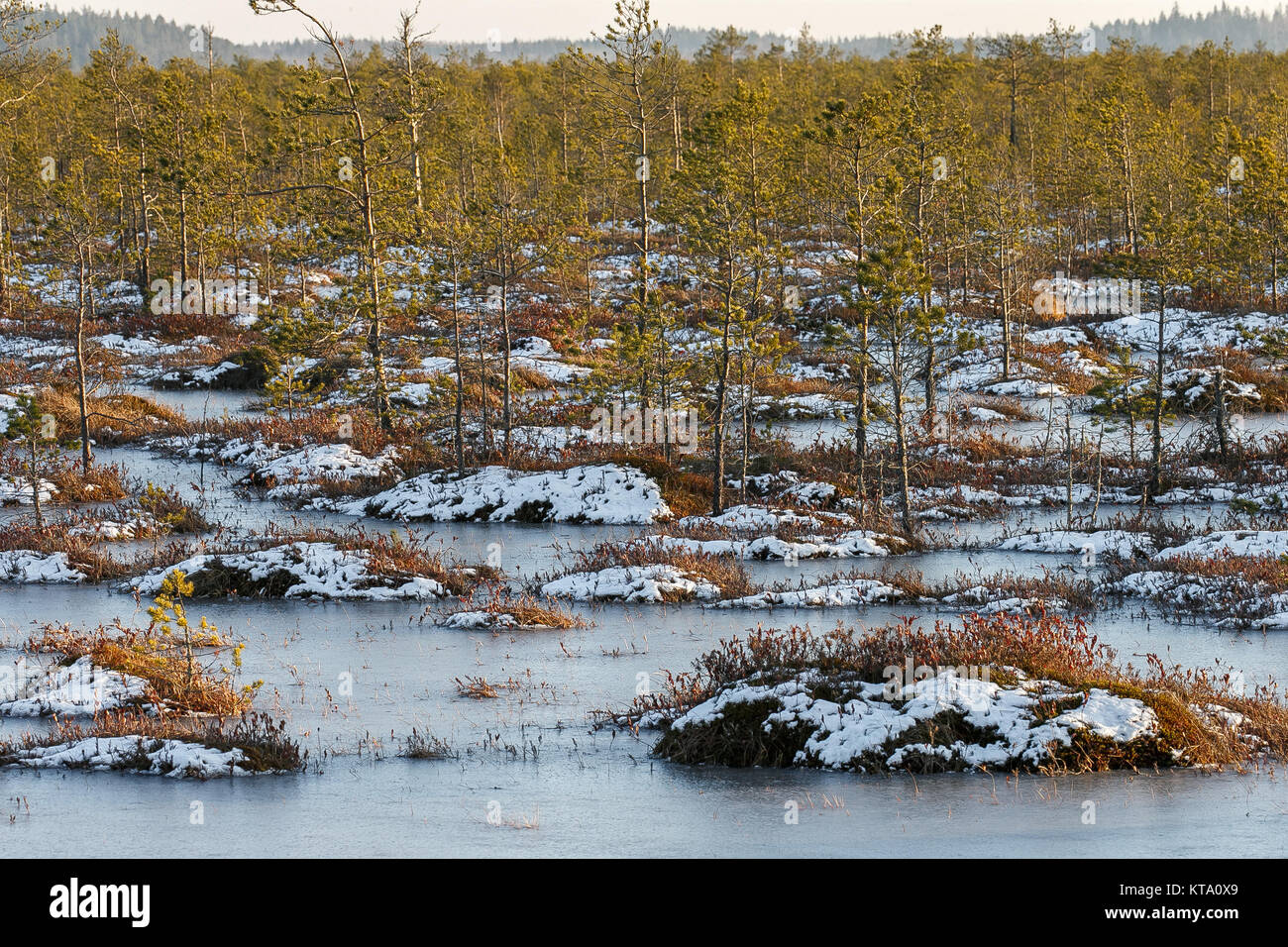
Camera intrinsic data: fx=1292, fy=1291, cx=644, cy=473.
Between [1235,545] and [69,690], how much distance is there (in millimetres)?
18568

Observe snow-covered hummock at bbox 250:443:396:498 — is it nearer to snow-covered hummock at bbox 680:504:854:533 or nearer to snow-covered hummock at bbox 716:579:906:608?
snow-covered hummock at bbox 680:504:854:533

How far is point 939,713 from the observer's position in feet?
42.1

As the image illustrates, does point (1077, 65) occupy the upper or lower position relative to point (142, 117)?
upper

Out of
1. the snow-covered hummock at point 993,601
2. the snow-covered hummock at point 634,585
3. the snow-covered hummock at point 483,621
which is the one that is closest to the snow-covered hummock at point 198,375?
the snow-covered hummock at point 634,585

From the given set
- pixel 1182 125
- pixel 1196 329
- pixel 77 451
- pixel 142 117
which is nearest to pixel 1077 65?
pixel 1182 125

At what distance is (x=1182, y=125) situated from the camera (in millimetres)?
83000

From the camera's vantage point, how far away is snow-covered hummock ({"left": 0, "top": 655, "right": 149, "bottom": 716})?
1509cm

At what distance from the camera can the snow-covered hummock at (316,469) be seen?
32812mm

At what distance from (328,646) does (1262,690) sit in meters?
12.2

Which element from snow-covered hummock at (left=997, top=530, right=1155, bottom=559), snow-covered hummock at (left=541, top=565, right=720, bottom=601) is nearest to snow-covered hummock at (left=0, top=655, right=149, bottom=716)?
snow-covered hummock at (left=541, top=565, right=720, bottom=601)

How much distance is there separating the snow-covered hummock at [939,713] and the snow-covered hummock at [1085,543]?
10683 mm

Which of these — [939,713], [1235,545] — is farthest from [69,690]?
[1235,545]

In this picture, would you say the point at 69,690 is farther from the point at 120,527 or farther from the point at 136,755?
the point at 120,527

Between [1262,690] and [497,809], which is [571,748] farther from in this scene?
[1262,690]
